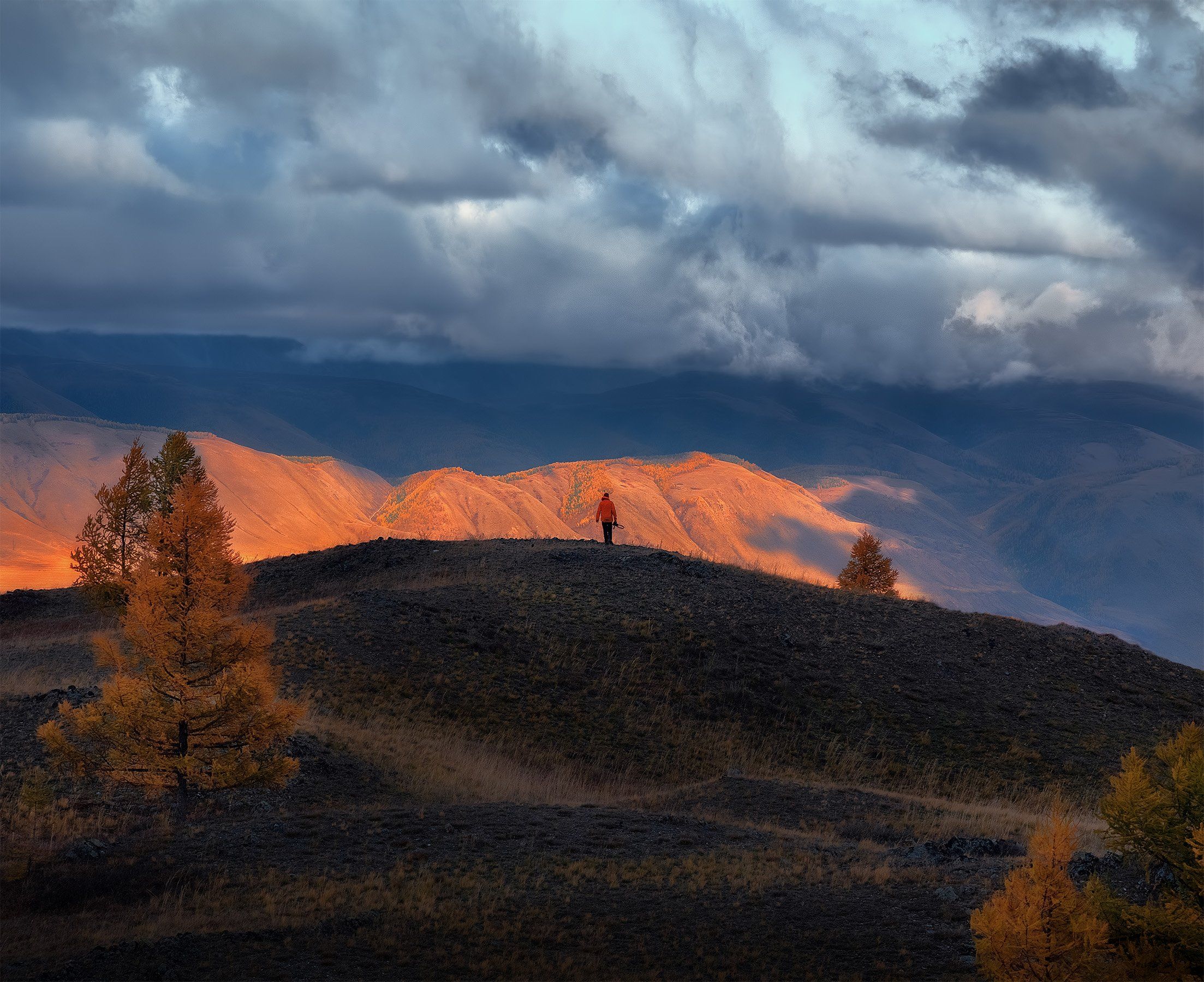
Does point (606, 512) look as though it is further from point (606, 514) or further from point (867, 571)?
point (867, 571)

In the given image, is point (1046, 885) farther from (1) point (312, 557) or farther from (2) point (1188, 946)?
(1) point (312, 557)

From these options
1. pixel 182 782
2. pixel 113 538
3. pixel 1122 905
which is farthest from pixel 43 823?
pixel 113 538

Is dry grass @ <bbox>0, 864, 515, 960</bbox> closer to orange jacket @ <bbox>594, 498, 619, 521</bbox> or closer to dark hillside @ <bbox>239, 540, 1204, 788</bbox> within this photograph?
dark hillside @ <bbox>239, 540, 1204, 788</bbox>

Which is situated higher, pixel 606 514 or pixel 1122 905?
pixel 606 514

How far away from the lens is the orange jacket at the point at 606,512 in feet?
126

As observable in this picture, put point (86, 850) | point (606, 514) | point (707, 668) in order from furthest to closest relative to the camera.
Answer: point (606, 514) < point (707, 668) < point (86, 850)

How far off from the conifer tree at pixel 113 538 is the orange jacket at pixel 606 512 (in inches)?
753

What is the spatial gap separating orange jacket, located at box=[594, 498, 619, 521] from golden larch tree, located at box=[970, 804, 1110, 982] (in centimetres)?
2949

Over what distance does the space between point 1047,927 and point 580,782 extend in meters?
17.5

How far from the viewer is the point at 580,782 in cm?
2528

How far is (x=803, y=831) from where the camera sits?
64.9ft

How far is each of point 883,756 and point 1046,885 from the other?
21.2 meters

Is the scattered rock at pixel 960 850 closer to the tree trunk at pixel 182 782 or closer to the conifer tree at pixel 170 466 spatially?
the tree trunk at pixel 182 782

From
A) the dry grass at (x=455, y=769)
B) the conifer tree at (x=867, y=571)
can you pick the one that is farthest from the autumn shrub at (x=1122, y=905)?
the conifer tree at (x=867, y=571)
